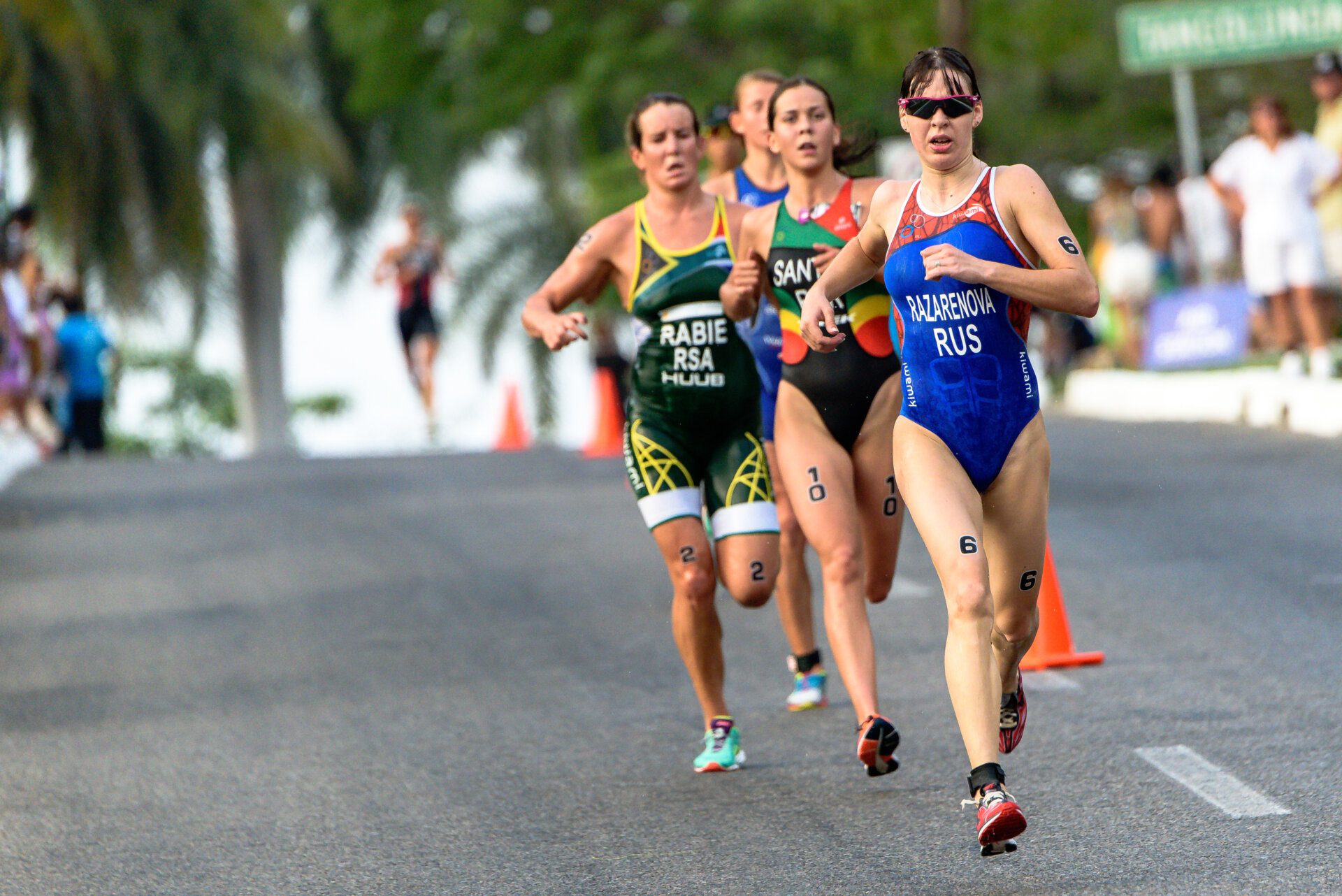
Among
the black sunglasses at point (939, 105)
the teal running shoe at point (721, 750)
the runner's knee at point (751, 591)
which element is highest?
the black sunglasses at point (939, 105)

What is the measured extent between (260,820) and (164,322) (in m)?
32.6

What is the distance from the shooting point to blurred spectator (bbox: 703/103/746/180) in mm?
9812

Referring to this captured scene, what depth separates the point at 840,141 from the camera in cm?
807

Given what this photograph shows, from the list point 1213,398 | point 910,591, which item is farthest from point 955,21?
point 910,591

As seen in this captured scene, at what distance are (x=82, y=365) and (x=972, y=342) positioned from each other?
18832mm

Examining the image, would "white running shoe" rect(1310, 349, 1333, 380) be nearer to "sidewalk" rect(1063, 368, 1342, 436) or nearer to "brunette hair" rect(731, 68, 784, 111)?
"sidewalk" rect(1063, 368, 1342, 436)

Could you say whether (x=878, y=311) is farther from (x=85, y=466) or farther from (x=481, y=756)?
(x=85, y=466)

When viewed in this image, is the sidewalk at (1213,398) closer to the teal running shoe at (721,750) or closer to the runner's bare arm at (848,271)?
the teal running shoe at (721,750)

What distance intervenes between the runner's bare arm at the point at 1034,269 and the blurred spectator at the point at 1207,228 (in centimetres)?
1445

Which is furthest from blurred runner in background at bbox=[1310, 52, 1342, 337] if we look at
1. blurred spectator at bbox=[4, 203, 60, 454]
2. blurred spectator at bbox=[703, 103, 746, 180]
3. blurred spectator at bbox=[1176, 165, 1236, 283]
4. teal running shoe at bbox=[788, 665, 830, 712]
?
blurred spectator at bbox=[4, 203, 60, 454]

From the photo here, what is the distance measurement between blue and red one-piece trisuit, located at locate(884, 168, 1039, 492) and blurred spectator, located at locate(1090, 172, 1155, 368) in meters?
15.2

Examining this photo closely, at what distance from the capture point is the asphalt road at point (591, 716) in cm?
632

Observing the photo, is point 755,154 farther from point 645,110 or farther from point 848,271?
point 848,271

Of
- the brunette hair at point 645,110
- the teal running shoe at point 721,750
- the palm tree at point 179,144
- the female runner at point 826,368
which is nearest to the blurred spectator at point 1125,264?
the palm tree at point 179,144
